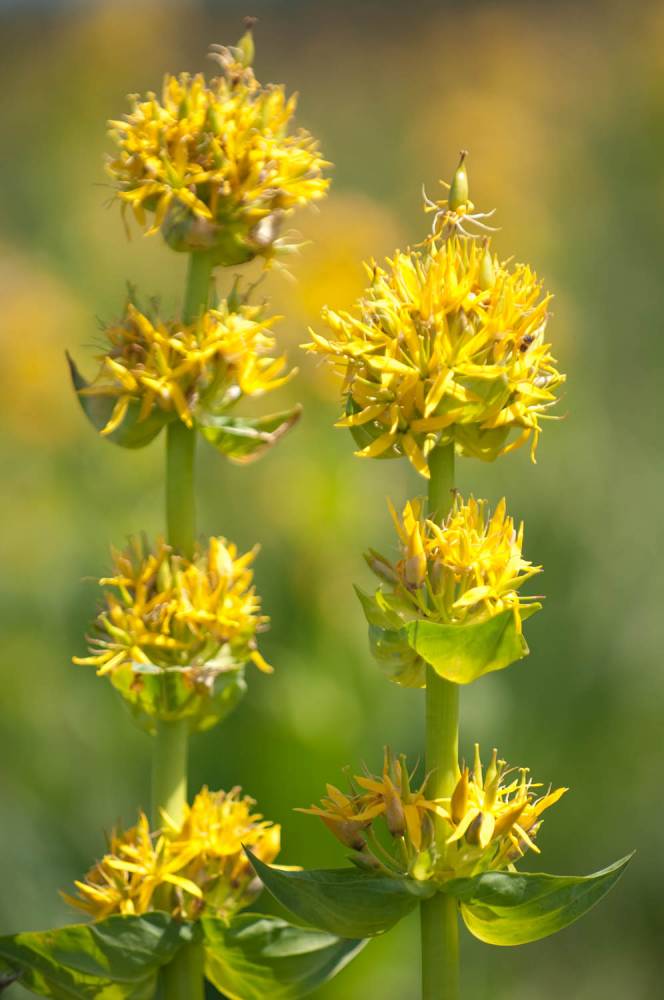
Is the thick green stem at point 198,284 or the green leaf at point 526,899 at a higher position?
the thick green stem at point 198,284

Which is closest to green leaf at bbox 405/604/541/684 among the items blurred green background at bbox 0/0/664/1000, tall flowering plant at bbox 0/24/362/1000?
tall flowering plant at bbox 0/24/362/1000

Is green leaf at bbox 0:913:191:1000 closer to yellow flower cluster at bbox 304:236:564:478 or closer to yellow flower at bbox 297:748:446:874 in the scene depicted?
yellow flower at bbox 297:748:446:874

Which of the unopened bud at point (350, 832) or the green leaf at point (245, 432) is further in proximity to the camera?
the green leaf at point (245, 432)

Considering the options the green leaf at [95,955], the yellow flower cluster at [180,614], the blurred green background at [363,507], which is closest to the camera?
the green leaf at [95,955]

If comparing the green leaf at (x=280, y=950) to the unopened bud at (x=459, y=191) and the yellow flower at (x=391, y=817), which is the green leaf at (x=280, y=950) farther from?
the unopened bud at (x=459, y=191)

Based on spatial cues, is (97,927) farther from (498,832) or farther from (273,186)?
(273,186)

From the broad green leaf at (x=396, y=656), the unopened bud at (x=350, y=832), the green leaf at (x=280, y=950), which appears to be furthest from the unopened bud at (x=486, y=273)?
the green leaf at (x=280, y=950)
